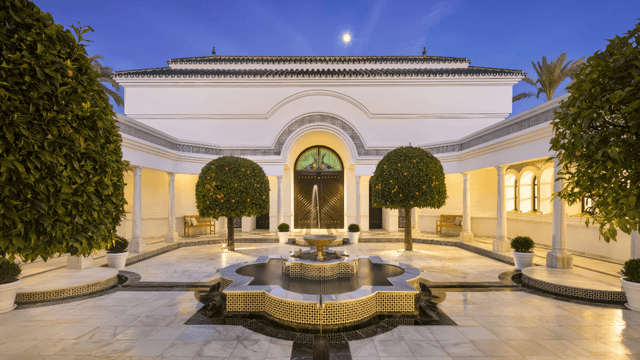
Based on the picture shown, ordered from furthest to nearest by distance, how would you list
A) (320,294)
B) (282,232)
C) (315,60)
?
(315,60), (282,232), (320,294)

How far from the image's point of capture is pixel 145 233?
15688 millimetres

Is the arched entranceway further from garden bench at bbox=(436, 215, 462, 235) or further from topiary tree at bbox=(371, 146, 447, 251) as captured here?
topiary tree at bbox=(371, 146, 447, 251)

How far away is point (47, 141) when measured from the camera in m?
2.69

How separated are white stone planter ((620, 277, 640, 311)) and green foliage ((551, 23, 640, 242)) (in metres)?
3.86

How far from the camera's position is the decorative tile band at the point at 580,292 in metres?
6.32

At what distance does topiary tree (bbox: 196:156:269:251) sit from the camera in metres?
11.5

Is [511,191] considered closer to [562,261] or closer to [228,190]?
[562,261]

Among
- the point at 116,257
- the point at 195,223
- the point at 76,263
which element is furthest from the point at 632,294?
the point at 195,223

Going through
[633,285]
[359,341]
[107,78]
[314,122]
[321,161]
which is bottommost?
[359,341]

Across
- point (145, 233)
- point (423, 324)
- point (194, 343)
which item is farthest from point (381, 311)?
point (145, 233)

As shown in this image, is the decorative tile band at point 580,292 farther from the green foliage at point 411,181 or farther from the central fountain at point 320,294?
the green foliage at point 411,181

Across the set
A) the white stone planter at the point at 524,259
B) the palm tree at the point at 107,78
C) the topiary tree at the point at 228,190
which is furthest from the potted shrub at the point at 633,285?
the palm tree at the point at 107,78

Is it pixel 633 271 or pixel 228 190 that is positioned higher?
pixel 228 190

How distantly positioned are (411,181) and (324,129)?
23.5 feet
